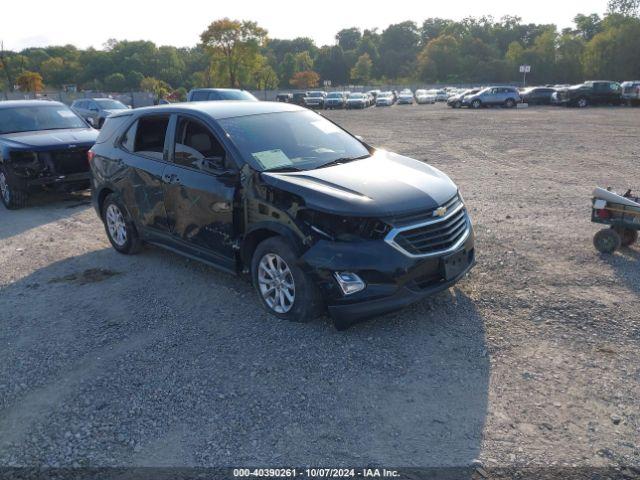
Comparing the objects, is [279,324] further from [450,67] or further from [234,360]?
[450,67]

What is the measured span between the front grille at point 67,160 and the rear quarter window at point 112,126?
9.23 ft

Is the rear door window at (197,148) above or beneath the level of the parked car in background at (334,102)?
beneath

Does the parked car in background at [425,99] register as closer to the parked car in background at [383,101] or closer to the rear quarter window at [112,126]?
the parked car in background at [383,101]

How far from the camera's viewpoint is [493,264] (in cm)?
587

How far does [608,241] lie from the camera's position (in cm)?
594

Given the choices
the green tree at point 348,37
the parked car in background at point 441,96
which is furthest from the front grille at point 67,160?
the green tree at point 348,37

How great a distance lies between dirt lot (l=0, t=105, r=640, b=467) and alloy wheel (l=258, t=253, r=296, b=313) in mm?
193

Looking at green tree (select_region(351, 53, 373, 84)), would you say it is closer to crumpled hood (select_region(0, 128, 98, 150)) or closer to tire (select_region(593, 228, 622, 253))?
crumpled hood (select_region(0, 128, 98, 150))

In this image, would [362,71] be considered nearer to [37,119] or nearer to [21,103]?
[21,103]

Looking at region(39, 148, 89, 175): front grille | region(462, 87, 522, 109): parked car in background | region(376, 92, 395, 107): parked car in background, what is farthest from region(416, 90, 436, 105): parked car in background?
region(39, 148, 89, 175): front grille

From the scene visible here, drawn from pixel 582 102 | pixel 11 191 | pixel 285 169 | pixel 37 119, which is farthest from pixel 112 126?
pixel 582 102

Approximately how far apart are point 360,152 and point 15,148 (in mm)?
6587

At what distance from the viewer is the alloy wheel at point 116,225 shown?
21.5 feet

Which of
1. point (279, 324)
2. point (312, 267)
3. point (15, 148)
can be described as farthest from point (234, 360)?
point (15, 148)
